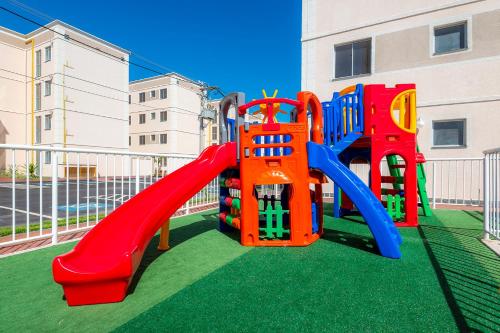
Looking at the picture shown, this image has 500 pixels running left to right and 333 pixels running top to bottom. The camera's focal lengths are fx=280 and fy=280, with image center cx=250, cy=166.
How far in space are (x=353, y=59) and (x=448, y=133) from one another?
4345mm

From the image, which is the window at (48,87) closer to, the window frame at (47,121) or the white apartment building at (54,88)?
the white apartment building at (54,88)

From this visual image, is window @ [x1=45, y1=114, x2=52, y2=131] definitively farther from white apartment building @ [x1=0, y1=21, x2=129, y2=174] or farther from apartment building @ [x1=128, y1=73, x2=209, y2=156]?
apartment building @ [x1=128, y1=73, x2=209, y2=156]

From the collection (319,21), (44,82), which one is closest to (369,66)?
(319,21)

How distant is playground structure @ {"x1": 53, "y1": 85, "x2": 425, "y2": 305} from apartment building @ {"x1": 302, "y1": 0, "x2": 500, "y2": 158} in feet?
12.1

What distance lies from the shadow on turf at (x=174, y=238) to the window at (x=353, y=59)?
319 inches

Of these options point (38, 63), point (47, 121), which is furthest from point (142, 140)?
point (38, 63)

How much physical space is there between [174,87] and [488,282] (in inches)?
1292

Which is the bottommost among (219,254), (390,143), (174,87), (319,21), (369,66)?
(219,254)

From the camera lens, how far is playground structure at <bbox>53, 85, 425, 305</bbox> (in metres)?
2.49

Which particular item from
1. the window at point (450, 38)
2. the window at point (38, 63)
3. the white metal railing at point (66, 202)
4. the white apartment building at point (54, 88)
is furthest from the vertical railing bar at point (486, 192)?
the window at point (38, 63)

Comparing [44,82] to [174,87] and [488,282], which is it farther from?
[488,282]

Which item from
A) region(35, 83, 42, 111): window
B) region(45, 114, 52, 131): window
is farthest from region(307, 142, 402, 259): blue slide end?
region(35, 83, 42, 111): window

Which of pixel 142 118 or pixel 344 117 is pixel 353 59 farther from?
pixel 142 118

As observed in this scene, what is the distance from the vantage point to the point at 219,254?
375cm
